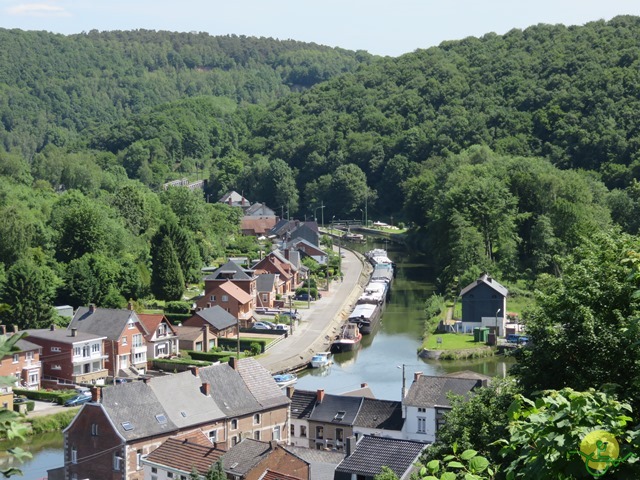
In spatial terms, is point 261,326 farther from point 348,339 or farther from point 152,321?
point 152,321

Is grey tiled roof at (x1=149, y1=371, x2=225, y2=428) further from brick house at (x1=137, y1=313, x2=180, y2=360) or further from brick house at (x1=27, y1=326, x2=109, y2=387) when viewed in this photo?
brick house at (x1=137, y1=313, x2=180, y2=360)

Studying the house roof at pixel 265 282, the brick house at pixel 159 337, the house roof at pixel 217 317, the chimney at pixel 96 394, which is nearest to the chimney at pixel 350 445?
the chimney at pixel 96 394

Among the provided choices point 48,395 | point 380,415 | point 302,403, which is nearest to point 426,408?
point 380,415

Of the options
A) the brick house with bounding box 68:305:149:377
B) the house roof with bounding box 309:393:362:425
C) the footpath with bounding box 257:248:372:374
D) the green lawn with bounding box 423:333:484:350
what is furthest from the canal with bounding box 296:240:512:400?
the brick house with bounding box 68:305:149:377

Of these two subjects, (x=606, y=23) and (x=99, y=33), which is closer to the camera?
(x=606, y=23)

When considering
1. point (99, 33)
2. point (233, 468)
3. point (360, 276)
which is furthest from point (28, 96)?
point (233, 468)

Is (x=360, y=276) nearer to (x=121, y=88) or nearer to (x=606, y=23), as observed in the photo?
(x=606, y=23)
